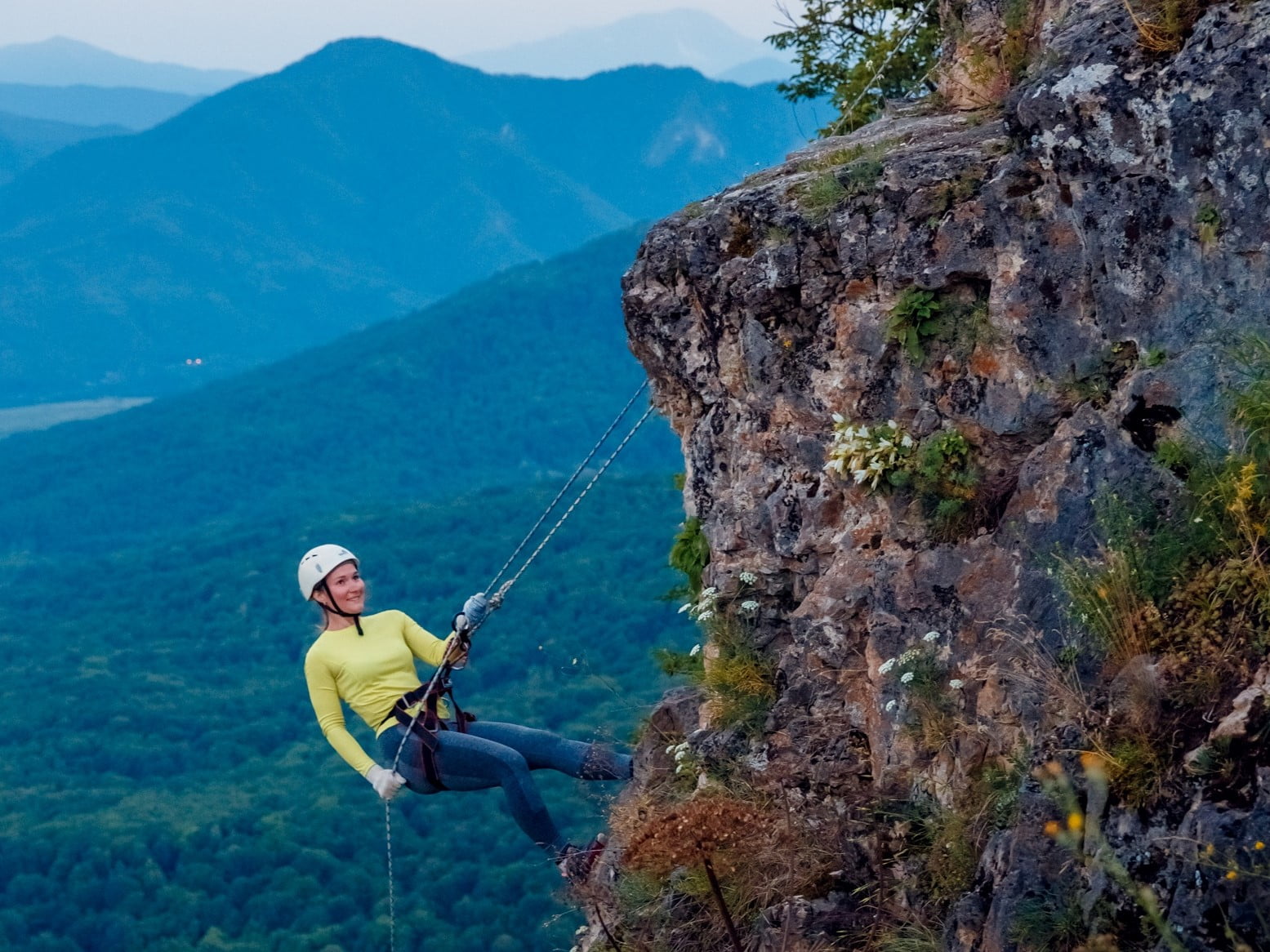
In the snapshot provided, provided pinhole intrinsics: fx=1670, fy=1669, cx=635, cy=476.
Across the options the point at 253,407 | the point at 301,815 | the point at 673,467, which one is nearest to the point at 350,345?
the point at 253,407

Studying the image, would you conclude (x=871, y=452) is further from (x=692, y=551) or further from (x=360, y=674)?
(x=360, y=674)

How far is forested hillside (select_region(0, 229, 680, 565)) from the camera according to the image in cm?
16500

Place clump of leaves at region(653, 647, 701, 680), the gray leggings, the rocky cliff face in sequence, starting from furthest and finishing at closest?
clump of leaves at region(653, 647, 701, 680) < the gray leggings < the rocky cliff face

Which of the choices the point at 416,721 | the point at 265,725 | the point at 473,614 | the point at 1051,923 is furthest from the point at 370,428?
the point at 1051,923

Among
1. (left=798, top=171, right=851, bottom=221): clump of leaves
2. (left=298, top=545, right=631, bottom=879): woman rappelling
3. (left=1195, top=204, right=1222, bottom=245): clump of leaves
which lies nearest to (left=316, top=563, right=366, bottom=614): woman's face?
(left=298, top=545, right=631, bottom=879): woman rappelling

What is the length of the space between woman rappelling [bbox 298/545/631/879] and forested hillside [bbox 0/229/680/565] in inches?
5657

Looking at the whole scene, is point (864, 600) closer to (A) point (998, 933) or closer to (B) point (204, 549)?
(A) point (998, 933)

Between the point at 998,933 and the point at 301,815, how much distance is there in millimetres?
72827

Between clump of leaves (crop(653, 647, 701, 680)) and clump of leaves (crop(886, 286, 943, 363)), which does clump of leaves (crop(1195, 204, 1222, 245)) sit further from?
clump of leaves (crop(653, 647, 701, 680))

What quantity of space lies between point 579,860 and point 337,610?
1881 millimetres

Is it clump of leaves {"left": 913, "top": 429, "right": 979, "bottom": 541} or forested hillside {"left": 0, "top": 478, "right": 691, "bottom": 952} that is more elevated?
clump of leaves {"left": 913, "top": 429, "right": 979, "bottom": 541}

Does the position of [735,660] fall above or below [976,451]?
below

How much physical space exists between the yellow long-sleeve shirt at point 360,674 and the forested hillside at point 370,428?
5661 inches

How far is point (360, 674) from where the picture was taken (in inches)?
355
